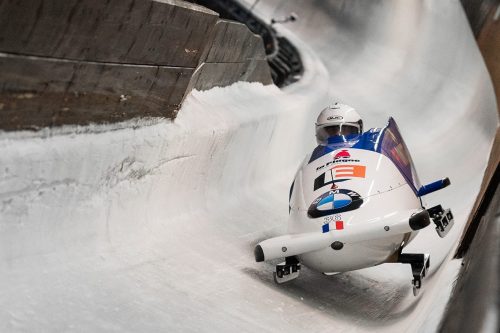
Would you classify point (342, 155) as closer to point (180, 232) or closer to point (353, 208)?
point (353, 208)

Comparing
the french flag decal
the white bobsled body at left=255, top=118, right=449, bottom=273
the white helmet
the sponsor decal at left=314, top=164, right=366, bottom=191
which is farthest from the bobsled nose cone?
the white helmet

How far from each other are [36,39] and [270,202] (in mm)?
3223

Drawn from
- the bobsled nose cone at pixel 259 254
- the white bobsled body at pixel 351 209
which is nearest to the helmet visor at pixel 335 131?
the white bobsled body at pixel 351 209

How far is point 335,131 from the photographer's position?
179 inches

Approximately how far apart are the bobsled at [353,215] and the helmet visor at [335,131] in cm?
22

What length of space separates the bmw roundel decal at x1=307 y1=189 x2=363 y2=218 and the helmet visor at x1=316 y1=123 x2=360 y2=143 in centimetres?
80

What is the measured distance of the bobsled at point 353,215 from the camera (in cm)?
350

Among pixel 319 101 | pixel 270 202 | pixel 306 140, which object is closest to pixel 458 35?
pixel 319 101

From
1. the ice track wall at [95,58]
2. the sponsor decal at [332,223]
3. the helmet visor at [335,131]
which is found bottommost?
the helmet visor at [335,131]

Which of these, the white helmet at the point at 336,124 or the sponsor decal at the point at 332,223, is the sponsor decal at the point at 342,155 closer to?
the white helmet at the point at 336,124

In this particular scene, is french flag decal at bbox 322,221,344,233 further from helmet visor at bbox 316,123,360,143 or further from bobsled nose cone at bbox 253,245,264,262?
helmet visor at bbox 316,123,360,143

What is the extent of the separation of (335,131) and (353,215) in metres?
1.03

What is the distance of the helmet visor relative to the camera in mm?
4527

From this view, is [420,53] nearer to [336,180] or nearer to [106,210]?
[336,180]
